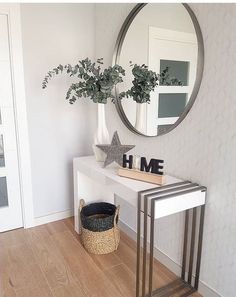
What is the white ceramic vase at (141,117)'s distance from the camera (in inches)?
74.4

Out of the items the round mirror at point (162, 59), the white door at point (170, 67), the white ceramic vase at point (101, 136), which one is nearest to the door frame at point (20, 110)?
the white ceramic vase at point (101, 136)

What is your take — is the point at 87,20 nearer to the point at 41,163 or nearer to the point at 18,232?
the point at 41,163

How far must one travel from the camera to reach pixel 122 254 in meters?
2.02

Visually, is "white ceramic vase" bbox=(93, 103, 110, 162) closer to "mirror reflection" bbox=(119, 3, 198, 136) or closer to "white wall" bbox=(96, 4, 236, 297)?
"mirror reflection" bbox=(119, 3, 198, 136)

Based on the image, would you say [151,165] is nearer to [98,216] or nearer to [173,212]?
[173,212]

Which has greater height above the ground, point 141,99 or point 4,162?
point 141,99

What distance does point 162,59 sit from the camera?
1.69m

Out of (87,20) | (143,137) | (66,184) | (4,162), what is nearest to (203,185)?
(143,137)

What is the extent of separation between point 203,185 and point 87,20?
5.99 feet

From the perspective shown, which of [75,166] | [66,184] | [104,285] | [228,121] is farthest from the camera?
[66,184]

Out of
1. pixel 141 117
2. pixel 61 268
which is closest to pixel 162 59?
pixel 141 117

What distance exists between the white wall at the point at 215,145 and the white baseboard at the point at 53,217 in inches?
49.1

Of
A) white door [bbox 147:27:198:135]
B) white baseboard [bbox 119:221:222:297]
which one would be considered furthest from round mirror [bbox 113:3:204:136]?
white baseboard [bbox 119:221:222:297]

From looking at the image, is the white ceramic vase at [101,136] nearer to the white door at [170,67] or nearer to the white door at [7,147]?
the white door at [170,67]
